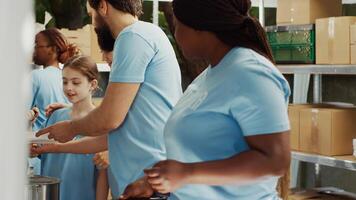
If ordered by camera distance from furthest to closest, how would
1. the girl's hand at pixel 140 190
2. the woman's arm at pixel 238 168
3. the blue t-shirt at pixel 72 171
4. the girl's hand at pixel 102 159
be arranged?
the blue t-shirt at pixel 72 171 → the girl's hand at pixel 102 159 → the girl's hand at pixel 140 190 → the woman's arm at pixel 238 168

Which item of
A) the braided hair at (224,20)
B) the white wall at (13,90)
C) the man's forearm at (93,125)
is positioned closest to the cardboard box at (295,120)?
the man's forearm at (93,125)

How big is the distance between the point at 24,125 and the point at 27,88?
0.02 m

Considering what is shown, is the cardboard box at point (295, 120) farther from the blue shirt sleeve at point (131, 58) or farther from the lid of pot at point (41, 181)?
the blue shirt sleeve at point (131, 58)

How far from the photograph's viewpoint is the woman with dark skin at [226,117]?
138cm

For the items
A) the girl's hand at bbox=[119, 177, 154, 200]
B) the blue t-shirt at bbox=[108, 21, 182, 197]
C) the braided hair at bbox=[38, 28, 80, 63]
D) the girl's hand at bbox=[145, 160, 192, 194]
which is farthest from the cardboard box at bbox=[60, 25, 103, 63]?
the girl's hand at bbox=[145, 160, 192, 194]

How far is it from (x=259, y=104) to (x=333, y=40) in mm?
2253

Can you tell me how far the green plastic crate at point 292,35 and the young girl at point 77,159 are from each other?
1.12 meters

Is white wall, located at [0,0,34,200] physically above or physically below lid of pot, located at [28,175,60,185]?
above

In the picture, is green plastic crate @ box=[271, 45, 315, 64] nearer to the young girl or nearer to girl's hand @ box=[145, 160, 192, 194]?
the young girl

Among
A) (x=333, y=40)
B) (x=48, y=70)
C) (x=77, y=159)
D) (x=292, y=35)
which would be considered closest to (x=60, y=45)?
(x=48, y=70)

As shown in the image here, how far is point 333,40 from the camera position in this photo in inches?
138

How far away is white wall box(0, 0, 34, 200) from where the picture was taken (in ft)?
1.28

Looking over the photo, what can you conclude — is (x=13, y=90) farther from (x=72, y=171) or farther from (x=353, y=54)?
(x=353, y=54)

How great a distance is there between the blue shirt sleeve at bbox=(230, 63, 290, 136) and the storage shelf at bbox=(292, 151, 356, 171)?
2.07 metres
